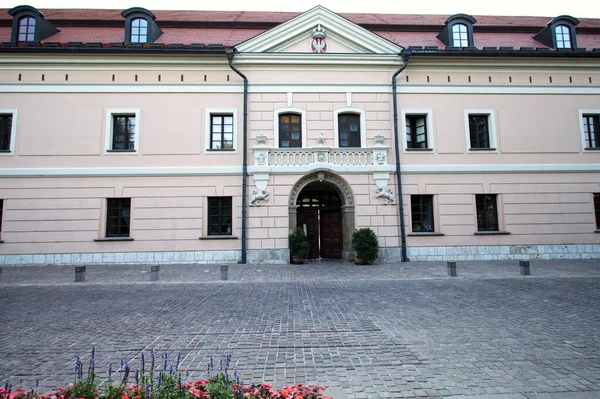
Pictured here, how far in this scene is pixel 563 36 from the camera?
53.5 ft

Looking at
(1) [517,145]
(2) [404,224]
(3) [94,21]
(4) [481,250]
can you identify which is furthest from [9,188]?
(1) [517,145]

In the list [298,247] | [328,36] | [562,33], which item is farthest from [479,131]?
[298,247]

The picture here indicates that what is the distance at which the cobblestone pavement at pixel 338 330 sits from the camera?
3.56 m

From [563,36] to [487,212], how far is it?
1038 centimetres

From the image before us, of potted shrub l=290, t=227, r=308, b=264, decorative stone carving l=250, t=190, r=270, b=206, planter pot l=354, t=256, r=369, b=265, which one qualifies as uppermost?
decorative stone carving l=250, t=190, r=270, b=206

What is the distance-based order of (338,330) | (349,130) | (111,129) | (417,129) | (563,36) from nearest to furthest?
(338,330), (111,129), (349,130), (417,129), (563,36)

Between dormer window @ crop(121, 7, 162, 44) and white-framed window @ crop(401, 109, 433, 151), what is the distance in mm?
13158

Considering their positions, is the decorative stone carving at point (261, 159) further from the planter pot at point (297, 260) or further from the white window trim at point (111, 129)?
the white window trim at point (111, 129)

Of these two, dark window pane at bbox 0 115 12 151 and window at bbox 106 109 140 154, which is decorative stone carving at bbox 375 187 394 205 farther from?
dark window pane at bbox 0 115 12 151

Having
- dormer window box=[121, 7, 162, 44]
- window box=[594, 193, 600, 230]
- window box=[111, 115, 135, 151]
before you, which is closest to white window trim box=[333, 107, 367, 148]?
window box=[111, 115, 135, 151]

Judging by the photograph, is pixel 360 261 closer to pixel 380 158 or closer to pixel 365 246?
pixel 365 246

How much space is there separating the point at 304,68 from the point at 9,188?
14.6 metres

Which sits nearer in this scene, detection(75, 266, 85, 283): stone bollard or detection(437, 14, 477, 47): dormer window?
detection(75, 266, 85, 283): stone bollard

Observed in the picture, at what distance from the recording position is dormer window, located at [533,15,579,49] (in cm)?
1614
